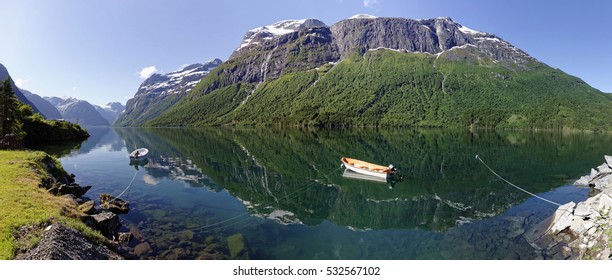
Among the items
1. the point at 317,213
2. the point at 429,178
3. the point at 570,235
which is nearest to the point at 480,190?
the point at 429,178

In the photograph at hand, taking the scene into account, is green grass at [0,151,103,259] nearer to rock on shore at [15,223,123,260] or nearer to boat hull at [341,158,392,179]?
rock on shore at [15,223,123,260]

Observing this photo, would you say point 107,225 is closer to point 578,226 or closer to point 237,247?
point 237,247

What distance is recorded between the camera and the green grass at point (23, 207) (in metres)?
14.2

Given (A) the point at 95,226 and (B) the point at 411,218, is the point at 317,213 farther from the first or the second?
(A) the point at 95,226

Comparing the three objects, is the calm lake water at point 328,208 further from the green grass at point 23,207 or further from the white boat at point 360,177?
the green grass at point 23,207

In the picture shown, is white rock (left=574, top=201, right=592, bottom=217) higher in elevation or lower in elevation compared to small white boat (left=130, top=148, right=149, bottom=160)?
higher

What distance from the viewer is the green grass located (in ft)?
46.8

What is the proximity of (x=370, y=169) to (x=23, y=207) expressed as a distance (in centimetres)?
4030

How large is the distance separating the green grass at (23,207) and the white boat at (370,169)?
3686 cm

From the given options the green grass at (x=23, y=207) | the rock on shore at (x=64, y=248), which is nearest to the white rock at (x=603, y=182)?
the rock on shore at (x=64, y=248)

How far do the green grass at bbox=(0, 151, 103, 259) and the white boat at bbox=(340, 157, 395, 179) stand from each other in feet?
121

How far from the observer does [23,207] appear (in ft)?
60.4

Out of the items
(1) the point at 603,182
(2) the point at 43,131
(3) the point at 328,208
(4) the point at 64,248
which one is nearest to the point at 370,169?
(3) the point at 328,208

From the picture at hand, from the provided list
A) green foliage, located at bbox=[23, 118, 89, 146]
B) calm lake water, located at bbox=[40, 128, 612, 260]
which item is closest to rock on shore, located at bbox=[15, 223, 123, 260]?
calm lake water, located at bbox=[40, 128, 612, 260]
